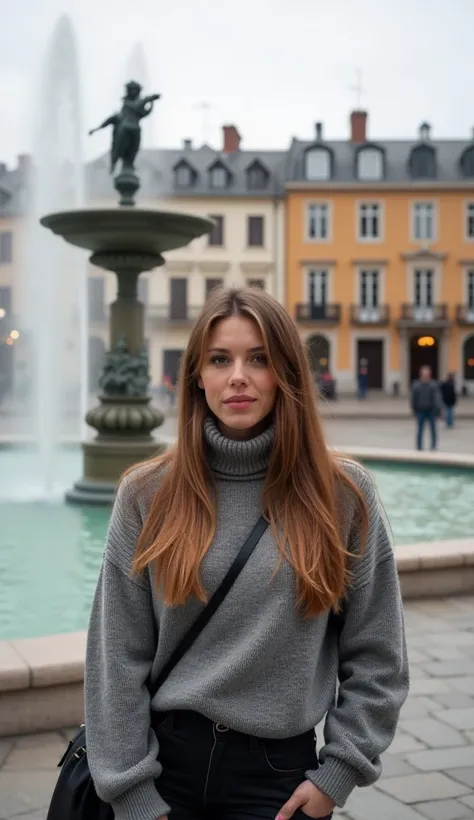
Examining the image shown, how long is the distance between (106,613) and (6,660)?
7.74 ft

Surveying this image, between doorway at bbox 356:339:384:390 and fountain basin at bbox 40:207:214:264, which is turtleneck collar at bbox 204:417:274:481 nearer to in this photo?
fountain basin at bbox 40:207:214:264

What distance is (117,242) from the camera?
404 inches

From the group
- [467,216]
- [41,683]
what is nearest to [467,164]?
→ [467,216]

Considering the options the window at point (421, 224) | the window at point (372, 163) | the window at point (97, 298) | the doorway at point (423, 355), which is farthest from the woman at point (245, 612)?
the window at point (372, 163)

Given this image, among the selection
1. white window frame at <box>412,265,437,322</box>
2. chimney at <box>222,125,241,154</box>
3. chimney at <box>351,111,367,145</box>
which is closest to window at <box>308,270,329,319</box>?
white window frame at <box>412,265,437,322</box>

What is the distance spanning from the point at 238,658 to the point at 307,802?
0.34 m

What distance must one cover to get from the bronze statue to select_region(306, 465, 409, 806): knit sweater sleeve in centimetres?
871

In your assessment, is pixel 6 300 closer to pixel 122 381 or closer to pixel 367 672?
pixel 122 381

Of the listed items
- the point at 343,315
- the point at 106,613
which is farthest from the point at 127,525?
the point at 343,315

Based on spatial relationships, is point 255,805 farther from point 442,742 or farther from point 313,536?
point 442,742

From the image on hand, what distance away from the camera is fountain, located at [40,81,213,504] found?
1041 cm

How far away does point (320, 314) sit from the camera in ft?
165

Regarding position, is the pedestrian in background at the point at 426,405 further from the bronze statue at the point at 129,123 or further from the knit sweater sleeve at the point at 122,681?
the knit sweater sleeve at the point at 122,681

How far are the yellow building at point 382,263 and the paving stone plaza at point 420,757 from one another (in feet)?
148
